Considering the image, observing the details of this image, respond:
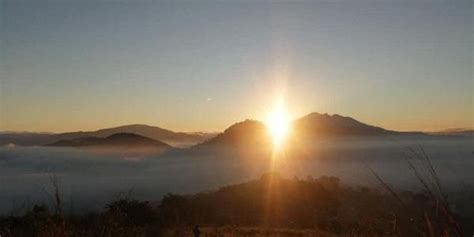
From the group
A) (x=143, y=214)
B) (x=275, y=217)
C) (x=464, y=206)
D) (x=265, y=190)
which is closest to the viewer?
(x=143, y=214)

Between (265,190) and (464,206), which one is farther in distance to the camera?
(464,206)

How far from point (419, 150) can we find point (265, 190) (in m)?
123

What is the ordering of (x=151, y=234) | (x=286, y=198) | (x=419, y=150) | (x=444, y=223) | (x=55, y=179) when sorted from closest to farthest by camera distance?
1. (x=444, y=223)
2. (x=419, y=150)
3. (x=55, y=179)
4. (x=151, y=234)
5. (x=286, y=198)

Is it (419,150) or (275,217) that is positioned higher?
(419,150)

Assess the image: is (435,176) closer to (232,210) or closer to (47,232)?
(47,232)

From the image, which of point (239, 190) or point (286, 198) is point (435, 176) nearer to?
point (286, 198)

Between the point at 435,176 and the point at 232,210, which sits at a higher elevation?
the point at 435,176

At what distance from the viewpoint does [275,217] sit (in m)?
95.6

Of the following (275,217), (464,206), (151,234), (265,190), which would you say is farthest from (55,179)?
(464,206)

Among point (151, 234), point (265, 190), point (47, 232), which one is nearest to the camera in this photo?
point (47, 232)

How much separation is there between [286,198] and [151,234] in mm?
83195

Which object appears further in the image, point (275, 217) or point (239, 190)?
point (239, 190)

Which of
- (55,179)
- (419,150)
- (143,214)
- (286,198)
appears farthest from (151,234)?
(286,198)

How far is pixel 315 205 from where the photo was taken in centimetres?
9775
